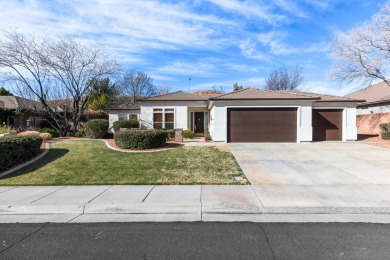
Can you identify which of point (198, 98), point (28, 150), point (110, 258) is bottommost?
point (110, 258)

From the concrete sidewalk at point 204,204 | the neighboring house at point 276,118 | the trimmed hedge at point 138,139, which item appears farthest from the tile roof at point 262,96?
the concrete sidewalk at point 204,204

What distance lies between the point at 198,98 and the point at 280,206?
54.7 feet

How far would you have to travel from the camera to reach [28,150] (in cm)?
1058

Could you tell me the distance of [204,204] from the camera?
548 centimetres

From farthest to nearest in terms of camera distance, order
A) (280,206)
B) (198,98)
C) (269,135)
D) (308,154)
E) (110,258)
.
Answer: (198,98)
(269,135)
(308,154)
(280,206)
(110,258)

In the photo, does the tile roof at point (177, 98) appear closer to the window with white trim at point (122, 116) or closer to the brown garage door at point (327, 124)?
the window with white trim at point (122, 116)

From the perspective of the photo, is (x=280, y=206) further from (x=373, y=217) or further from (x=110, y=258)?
(x=110, y=258)

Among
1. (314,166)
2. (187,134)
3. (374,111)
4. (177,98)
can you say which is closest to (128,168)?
(314,166)

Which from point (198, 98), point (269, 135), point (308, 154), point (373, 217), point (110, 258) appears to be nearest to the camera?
point (110, 258)

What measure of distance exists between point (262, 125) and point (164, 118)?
342 inches

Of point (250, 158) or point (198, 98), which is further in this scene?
point (198, 98)

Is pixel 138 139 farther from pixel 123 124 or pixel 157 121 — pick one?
pixel 123 124

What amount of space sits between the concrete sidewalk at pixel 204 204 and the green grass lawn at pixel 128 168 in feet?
3.17

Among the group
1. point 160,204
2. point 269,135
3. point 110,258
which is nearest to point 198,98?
point 269,135
